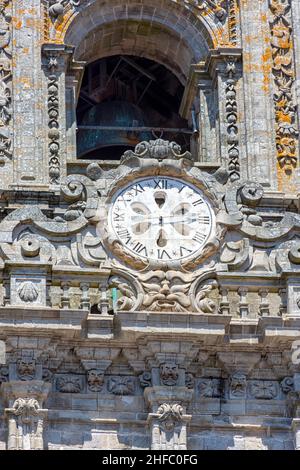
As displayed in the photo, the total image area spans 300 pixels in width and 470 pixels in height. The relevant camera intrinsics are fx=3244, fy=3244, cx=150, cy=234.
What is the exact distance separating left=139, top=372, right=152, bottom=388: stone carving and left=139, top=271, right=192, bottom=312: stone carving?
84 centimetres

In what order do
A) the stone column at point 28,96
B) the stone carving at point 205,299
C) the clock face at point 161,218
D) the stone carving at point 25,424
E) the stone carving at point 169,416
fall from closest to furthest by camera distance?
the stone carving at point 25,424, the stone carving at point 169,416, the stone carving at point 205,299, the clock face at point 161,218, the stone column at point 28,96

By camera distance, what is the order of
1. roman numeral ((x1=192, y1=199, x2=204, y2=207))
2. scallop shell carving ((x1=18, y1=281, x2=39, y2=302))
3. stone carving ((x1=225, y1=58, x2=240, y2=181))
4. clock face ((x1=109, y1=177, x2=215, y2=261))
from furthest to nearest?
stone carving ((x1=225, y1=58, x2=240, y2=181)), roman numeral ((x1=192, y1=199, x2=204, y2=207)), clock face ((x1=109, y1=177, x2=215, y2=261)), scallop shell carving ((x1=18, y1=281, x2=39, y2=302))

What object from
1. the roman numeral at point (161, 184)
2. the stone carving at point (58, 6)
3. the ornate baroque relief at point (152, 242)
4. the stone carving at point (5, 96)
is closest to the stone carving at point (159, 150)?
the ornate baroque relief at point (152, 242)

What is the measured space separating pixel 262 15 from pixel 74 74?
2771 mm

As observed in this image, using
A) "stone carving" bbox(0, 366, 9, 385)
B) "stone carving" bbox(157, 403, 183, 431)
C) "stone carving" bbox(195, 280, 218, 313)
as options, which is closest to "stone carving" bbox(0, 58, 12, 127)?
"stone carving" bbox(195, 280, 218, 313)

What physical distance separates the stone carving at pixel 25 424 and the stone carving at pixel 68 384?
0.70m

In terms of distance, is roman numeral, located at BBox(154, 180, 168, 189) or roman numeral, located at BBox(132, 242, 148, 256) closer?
roman numeral, located at BBox(132, 242, 148, 256)

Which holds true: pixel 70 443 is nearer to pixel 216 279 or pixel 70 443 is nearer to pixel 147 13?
pixel 216 279

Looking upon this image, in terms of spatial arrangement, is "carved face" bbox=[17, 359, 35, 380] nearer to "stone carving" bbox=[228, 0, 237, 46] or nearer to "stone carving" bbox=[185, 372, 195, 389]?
"stone carving" bbox=[185, 372, 195, 389]

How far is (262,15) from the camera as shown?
45375 mm

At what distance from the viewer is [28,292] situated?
41656mm

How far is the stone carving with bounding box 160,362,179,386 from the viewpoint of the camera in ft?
136

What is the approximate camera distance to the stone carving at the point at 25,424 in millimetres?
40688

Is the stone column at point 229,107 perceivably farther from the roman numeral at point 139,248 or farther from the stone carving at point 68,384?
the stone carving at point 68,384
